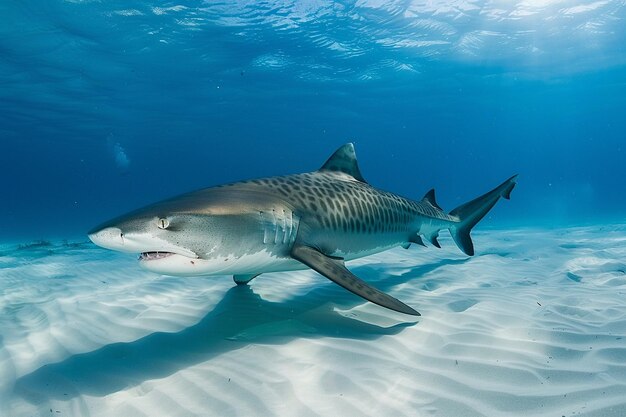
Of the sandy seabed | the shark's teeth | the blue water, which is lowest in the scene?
the sandy seabed

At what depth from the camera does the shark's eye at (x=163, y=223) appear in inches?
106

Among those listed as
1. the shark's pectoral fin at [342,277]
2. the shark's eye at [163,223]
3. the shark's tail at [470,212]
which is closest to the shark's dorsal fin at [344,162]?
the shark's pectoral fin at [342,277]

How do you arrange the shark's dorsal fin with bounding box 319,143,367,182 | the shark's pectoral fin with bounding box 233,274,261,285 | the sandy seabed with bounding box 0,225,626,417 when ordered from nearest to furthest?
1. the sandy seabed with bounding box 0,225,626,417
2. the shark's pectoral fin with bounding box 233,274,261,285
3. the shark's dorsal fin with bounding box 319,143,367,182

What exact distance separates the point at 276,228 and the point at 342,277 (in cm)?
75

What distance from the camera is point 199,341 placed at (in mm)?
3441

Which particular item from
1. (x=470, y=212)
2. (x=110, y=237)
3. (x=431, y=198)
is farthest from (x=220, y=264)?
(x=431, y=198)

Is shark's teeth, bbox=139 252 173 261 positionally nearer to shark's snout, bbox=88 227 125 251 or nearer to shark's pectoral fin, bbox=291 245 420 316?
shark's snout, bbox=88 227 125 251

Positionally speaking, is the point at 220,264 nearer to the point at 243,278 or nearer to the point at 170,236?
the point at 170,236

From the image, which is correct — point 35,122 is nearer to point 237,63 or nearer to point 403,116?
point 237,63

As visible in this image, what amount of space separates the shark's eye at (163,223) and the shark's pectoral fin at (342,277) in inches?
51.4

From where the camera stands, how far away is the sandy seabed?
7.83 feet

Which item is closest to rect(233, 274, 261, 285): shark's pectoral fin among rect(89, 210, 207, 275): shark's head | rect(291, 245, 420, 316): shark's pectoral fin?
rect(291, 245, 420, 316): shark's pectoral fin

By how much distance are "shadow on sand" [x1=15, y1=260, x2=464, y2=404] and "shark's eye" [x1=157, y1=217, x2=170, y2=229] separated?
40.9 inches

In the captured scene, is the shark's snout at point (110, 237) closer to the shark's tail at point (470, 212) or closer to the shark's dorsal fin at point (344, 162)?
the shark's dorsal fin at point (344, 162)
